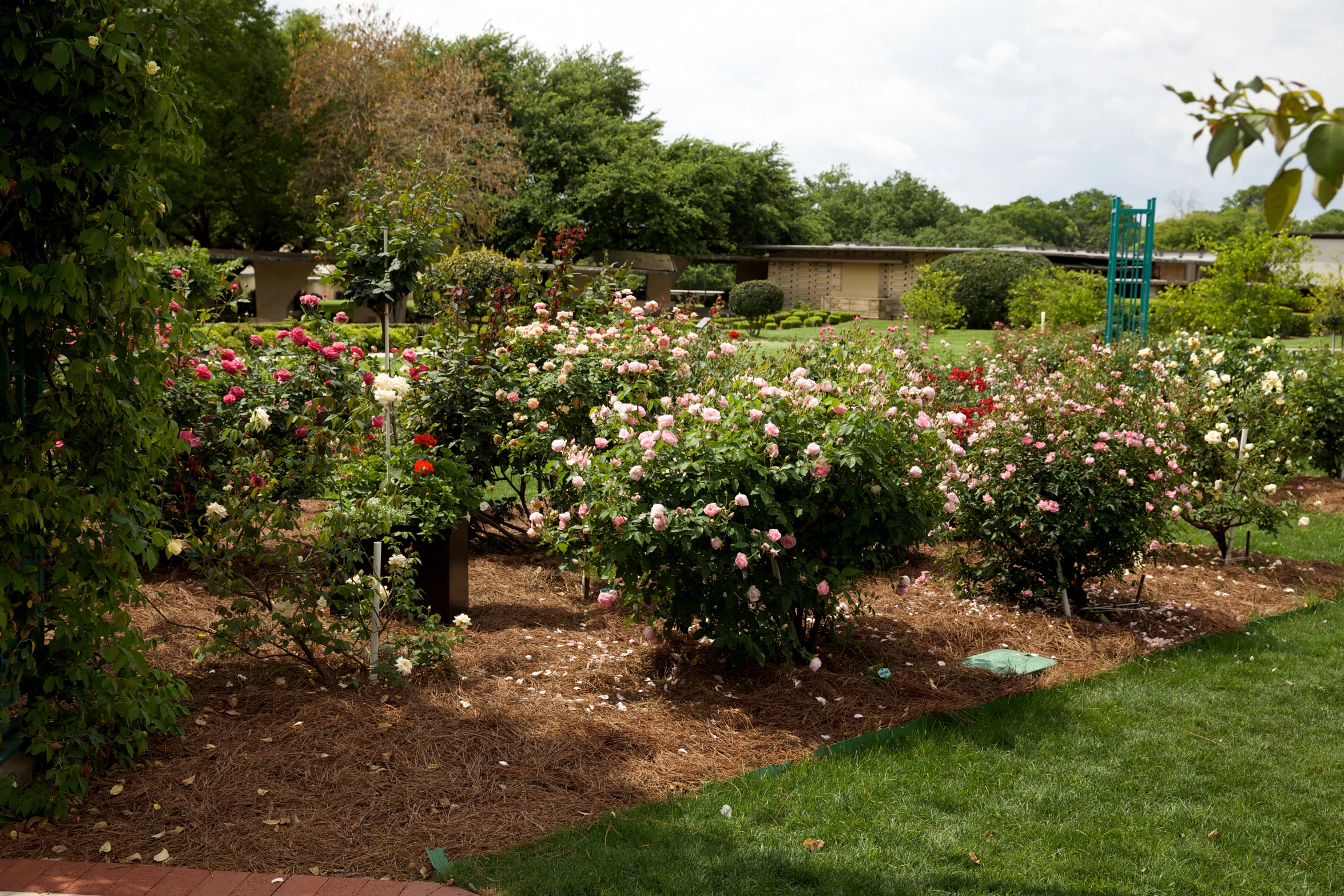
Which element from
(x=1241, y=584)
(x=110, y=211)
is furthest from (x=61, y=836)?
(x=1241, y=584)

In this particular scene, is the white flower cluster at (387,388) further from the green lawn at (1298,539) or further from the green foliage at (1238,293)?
the green foliage at (1238,293)

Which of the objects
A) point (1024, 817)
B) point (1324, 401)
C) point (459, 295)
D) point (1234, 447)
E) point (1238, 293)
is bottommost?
point (1024, 817)

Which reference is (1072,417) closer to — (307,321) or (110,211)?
(307,321)

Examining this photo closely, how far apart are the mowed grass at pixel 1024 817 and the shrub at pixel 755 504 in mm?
790

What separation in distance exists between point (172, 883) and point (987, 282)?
27.7 meters

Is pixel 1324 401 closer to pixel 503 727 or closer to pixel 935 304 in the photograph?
pixel 503 727

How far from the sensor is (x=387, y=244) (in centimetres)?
523

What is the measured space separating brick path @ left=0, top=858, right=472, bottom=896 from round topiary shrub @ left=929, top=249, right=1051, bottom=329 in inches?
1041

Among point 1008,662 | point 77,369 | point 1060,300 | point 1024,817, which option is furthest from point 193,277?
point 1060,300

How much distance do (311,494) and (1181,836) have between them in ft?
12.5

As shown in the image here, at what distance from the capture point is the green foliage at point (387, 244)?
5.18 m

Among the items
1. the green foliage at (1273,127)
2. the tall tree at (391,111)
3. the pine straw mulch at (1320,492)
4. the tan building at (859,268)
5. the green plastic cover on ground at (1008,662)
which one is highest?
the tall tree at (391,111)

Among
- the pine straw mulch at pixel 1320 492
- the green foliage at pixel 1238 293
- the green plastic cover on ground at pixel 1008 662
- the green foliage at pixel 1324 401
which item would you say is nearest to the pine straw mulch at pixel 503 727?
the green plastic cover on ground at pixel 1008 662

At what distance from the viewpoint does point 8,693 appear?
3113 mm
